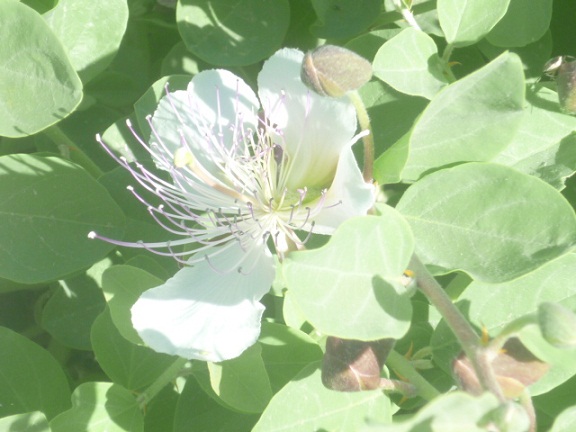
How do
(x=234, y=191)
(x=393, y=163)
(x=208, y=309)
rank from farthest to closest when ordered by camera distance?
1. (x=234, y=191)
2. (x=208, y=309)
3. (x=393, y=163)

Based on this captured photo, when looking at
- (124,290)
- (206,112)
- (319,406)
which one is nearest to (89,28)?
(206,112)

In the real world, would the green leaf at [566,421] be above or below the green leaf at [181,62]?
below

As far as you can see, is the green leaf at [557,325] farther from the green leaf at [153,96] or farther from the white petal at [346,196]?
the green leaf at [153,96]

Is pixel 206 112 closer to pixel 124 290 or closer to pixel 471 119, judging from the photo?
pixel 124 290

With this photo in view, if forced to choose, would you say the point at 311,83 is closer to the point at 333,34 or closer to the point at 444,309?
the point at 444,309

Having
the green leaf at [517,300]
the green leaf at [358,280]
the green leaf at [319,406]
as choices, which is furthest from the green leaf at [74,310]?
the green leaf at [358,280]

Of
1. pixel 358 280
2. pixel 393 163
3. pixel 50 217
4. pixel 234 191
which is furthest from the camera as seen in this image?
pixel 50 217

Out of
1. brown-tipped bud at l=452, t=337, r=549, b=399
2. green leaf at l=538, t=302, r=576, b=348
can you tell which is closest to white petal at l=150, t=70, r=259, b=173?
brown-tipped bud at l=452, t=337, r=549, b=399
